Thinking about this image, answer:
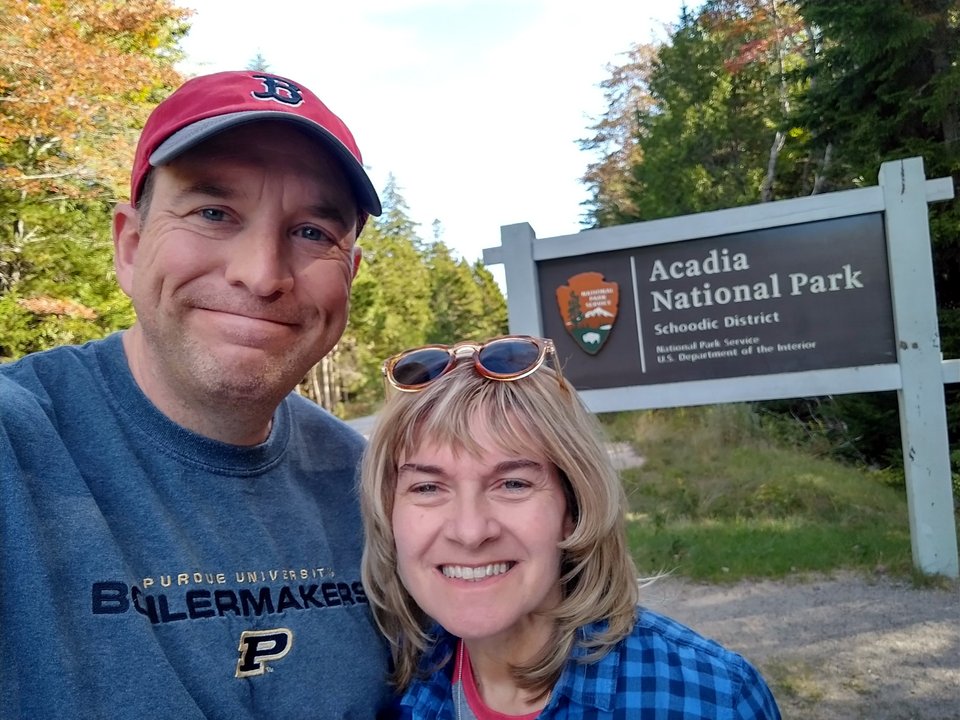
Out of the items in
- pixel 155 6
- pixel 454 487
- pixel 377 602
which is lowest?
pixel 377 602

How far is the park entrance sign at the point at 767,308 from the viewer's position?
208 inches

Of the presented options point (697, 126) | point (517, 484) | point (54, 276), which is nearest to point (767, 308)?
point (517, 484)

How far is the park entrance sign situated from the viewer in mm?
5293

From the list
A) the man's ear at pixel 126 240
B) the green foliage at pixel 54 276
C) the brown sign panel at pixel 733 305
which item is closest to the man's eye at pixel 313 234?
the man's ear at pixel 126 240

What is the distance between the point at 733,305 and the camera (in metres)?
5.58

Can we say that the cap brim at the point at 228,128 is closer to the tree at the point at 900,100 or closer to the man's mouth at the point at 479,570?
the man's mouth at the point at 479,570

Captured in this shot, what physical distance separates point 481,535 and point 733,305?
453cm

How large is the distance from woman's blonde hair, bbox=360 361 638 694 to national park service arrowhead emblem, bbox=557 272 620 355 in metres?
4.00

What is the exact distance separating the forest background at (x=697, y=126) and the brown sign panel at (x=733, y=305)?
11.8 feet

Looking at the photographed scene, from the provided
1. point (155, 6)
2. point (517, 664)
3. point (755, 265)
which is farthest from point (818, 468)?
point (155, 6)

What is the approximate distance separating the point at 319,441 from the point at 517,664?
0.82 metres

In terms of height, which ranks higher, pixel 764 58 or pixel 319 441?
pixel 764 58

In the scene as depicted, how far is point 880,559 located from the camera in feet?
18.6

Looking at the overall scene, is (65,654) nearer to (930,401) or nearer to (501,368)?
(501,368)
